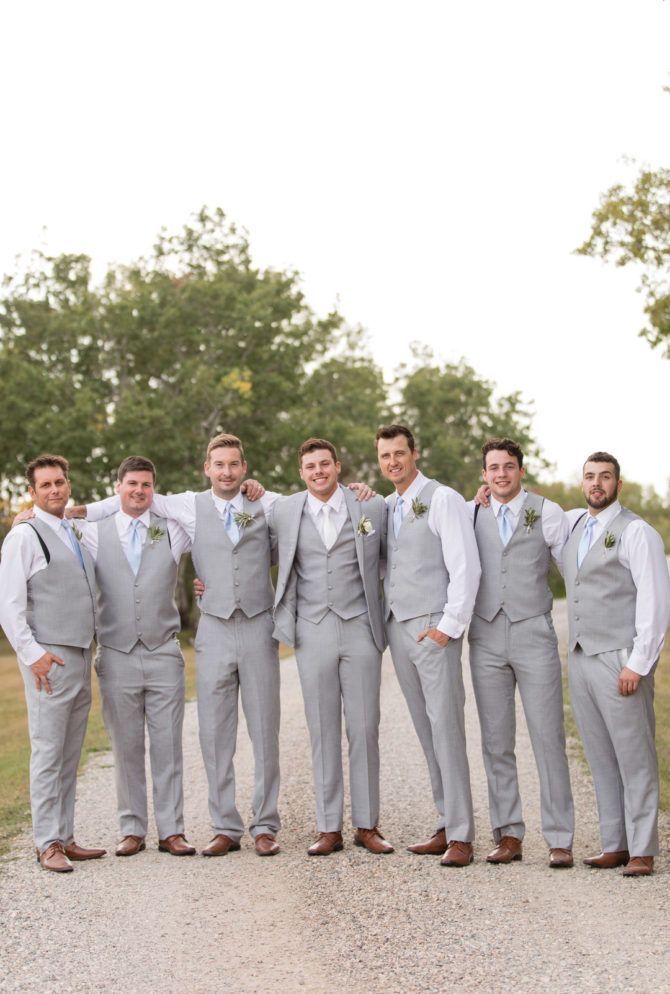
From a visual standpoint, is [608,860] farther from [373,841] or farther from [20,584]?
[20,584]

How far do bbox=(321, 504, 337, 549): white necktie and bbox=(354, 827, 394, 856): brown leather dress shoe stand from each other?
1620 mm

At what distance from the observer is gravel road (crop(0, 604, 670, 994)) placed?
4.75 m

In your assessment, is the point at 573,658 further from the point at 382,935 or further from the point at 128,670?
the point at 128,670

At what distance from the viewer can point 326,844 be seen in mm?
6691

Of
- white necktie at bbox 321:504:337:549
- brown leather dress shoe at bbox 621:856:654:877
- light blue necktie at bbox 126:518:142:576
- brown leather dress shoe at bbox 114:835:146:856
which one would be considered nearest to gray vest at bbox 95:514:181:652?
light blue necktie at bbox 126:518:142:576

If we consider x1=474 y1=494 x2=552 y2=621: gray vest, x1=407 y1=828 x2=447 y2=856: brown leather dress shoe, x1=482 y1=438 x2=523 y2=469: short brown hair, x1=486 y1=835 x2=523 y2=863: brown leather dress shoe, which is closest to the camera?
x1=486 y1=835 x2=523 y2=863: brown leather dress shoe

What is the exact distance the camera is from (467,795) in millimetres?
6602

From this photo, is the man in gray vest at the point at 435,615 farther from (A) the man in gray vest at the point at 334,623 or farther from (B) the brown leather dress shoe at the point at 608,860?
(B) the brown leather dress shoe at the point at 608,860

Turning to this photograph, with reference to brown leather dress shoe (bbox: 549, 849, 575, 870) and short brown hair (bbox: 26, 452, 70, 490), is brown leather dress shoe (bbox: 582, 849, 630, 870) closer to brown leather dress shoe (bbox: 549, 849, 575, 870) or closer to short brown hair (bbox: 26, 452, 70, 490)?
brown leather dress shoe (bbox: 549, 849, 575, 870)

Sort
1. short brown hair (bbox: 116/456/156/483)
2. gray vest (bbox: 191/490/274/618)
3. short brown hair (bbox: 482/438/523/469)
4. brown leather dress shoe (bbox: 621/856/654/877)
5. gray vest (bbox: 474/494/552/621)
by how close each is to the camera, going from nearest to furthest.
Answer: brown leather dress shoe (bbox: 621/856/654/877), gray vest (bbox: 474/494/552/621), short brown hair (bbox: 482/438/523/469), gray vest (bbox: 191/490/274/618), short brown hair (bbox: 116/456/156/483)

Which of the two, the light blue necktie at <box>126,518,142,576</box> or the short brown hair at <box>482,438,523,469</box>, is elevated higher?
the short brown hair at <box>482,438,523,469</box>

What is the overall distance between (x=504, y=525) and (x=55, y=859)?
304 centimetres

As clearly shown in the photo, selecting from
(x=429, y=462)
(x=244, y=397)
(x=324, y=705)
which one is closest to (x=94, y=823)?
(x=324, y=705)

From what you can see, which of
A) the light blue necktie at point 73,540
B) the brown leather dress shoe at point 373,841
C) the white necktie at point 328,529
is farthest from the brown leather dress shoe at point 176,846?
the white necktie at point 328,529
